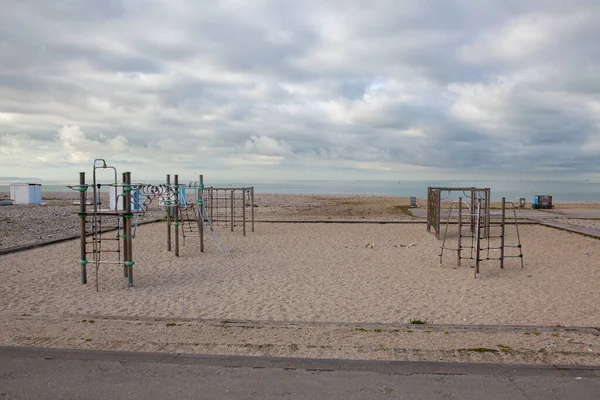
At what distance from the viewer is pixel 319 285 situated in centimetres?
809

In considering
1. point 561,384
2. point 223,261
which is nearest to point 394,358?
point 561,384

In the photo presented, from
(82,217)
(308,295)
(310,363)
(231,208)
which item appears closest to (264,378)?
(310,363)

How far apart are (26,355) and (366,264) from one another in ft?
22.4

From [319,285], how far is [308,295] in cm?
74

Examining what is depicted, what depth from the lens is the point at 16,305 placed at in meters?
6.69

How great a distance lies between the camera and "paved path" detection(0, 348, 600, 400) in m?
3.70

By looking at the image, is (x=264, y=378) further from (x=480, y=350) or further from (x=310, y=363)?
(x=480, y=350)

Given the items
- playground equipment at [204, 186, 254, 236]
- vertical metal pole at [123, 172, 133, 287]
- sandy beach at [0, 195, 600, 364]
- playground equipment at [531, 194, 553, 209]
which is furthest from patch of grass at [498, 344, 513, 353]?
playground equipment at [531, 194, 553, 209]

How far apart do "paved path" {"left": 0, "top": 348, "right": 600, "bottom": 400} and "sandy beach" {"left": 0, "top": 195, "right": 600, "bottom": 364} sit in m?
0.29

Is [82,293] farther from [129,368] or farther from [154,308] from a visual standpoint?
[129,368]

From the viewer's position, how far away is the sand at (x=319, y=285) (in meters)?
6.42

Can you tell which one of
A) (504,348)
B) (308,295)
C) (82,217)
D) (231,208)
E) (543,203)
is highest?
(82,217)

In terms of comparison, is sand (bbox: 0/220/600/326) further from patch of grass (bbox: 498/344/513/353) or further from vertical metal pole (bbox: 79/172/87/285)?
patch of grass (bbox: 498/344/513/353)

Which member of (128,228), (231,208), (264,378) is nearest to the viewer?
(264,378)
